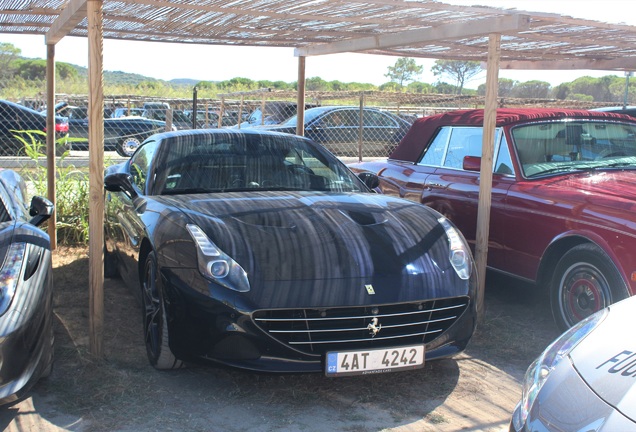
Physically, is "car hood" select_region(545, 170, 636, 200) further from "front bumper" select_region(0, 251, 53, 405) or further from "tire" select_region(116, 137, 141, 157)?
"tire" select_region(116, 137, 141, 157)

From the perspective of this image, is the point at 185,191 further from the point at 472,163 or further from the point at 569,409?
the point at 569,409

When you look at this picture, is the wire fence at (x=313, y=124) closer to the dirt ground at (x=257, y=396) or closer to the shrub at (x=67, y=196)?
the shrub at (x=67, y=196)

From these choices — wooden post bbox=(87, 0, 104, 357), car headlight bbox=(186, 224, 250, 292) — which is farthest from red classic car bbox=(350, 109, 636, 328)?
wooden post bbox=(87, 0, 104, 357)

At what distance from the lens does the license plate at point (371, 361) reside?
11.8 ft

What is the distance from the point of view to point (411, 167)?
22.2ft

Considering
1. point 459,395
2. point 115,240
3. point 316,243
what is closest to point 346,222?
point 316,243

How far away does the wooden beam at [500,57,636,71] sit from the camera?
7719 mm

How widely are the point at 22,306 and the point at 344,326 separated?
1.57 m

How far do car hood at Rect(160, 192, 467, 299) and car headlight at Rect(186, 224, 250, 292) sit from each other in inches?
1.5

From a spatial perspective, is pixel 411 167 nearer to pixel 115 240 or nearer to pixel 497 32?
pixel 497 32

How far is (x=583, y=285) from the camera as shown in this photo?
483 centimetres

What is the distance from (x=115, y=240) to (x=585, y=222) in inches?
139

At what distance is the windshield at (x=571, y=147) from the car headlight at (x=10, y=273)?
3678 millimetres

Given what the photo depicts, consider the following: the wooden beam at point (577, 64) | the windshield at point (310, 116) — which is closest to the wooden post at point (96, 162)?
the wooden beam at point (577, 64)
